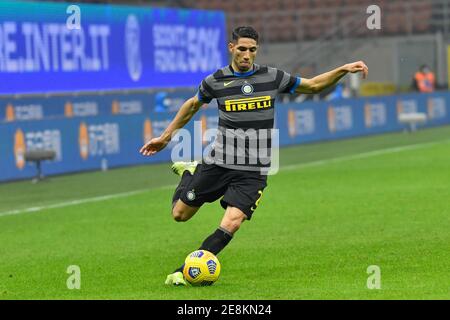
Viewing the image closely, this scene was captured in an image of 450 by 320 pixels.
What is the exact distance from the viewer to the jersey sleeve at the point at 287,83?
10977 millimetres

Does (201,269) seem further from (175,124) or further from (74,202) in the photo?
(74,202)

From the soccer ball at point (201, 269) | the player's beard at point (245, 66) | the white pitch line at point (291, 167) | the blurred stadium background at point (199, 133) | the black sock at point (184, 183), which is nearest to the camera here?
the soccer ball at point (201, 269)

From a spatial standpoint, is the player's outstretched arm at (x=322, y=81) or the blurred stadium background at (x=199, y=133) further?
the blurred stadium background at (x=199, y=133)

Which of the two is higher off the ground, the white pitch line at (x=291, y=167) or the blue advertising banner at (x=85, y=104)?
the blue advertising banner at (x=85, y=104)

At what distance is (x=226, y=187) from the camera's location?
11.0 metres

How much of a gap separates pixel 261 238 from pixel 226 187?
3.42m

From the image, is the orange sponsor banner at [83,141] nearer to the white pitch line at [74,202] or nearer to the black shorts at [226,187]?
the white pitch line at [74,202]

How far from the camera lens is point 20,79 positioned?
28062mm

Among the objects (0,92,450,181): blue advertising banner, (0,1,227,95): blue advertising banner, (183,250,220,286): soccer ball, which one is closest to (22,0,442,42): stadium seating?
(0,92,450,181): blue advertising banner

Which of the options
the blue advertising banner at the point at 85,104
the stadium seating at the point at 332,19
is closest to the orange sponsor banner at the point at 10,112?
the blue advertising banner at the point at 85,104

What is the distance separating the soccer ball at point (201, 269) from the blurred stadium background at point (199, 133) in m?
0.15

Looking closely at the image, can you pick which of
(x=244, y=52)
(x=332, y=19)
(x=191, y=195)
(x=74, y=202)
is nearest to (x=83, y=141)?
(x=74, y=202)

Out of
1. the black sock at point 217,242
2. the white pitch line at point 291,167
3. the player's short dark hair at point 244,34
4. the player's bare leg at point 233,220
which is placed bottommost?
the white pitch line at point 291,167
